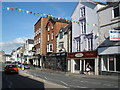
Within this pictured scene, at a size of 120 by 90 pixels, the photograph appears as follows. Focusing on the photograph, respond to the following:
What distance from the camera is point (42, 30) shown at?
141 ft

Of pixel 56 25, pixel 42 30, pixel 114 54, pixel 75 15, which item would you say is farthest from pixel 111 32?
pixel 42 30

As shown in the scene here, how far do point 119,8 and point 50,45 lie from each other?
21034 mm

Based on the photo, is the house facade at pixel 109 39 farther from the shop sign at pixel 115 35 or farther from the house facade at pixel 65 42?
the house facade at pixel 65 42

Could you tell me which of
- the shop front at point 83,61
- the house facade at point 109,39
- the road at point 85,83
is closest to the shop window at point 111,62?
the house facade at point 109,39

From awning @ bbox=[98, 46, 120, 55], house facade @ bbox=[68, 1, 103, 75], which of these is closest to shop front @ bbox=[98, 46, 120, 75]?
awning @ bbox=[98, 46, 120, 55]

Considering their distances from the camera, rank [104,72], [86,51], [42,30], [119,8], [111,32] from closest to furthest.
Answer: [111,32], [119,8], [104,72], [86,51], [42,30]

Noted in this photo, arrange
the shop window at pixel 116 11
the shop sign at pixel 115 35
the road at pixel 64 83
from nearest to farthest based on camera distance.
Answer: the road at pixel 64 83 → the shop sign at pixel 115 35 → the shop window at pixel 116 11

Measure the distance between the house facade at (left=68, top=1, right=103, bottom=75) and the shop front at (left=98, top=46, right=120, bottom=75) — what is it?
0.97 m

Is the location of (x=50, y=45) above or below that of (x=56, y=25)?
below

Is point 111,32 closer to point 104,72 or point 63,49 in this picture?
point 104,72

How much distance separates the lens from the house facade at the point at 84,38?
75.9ft

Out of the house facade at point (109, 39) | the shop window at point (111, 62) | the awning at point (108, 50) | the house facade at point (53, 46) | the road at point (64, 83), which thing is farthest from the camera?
the house facade at point (53, 46)

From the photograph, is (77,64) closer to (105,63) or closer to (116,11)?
(105,63)

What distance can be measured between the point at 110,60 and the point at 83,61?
20.0 feet
